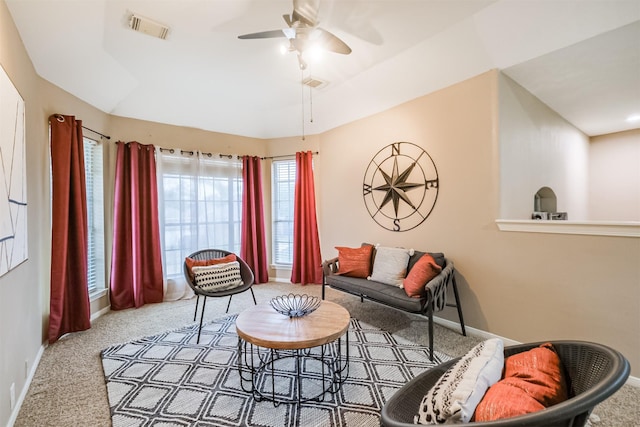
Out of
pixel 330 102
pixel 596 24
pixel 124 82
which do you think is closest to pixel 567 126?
pixel 596 24

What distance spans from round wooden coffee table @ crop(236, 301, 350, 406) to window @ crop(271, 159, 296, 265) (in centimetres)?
258

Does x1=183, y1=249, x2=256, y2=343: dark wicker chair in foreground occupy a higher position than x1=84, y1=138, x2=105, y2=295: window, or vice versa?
x1=84, y1=138, x2=105, y2=295: window

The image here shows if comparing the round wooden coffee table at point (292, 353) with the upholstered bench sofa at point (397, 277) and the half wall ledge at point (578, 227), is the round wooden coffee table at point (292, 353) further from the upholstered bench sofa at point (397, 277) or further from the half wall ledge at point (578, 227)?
the half wall ledge at point (578, 227)

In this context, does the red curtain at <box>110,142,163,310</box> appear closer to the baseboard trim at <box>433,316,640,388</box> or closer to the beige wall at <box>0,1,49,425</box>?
the beige wall at <box>0,1,49,425</box>

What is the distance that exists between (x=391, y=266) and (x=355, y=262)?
444 millimetres

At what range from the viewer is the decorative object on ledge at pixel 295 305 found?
7.05 feet

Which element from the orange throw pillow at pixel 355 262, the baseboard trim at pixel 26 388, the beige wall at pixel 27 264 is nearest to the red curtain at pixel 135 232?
the beige wall at pixel 27 264

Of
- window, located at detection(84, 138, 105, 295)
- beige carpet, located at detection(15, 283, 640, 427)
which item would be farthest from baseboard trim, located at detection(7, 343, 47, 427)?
window, located at detection(84, 138, 105, 295)

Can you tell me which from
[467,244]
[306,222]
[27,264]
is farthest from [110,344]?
[467,244]

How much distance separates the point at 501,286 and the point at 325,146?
120 inches

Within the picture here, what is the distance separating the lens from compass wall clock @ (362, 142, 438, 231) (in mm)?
3271

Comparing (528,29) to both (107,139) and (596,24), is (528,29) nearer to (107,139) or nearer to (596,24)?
(596,24)

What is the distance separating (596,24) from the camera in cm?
215

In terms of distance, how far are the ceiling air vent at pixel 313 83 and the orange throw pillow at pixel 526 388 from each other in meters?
3.31
